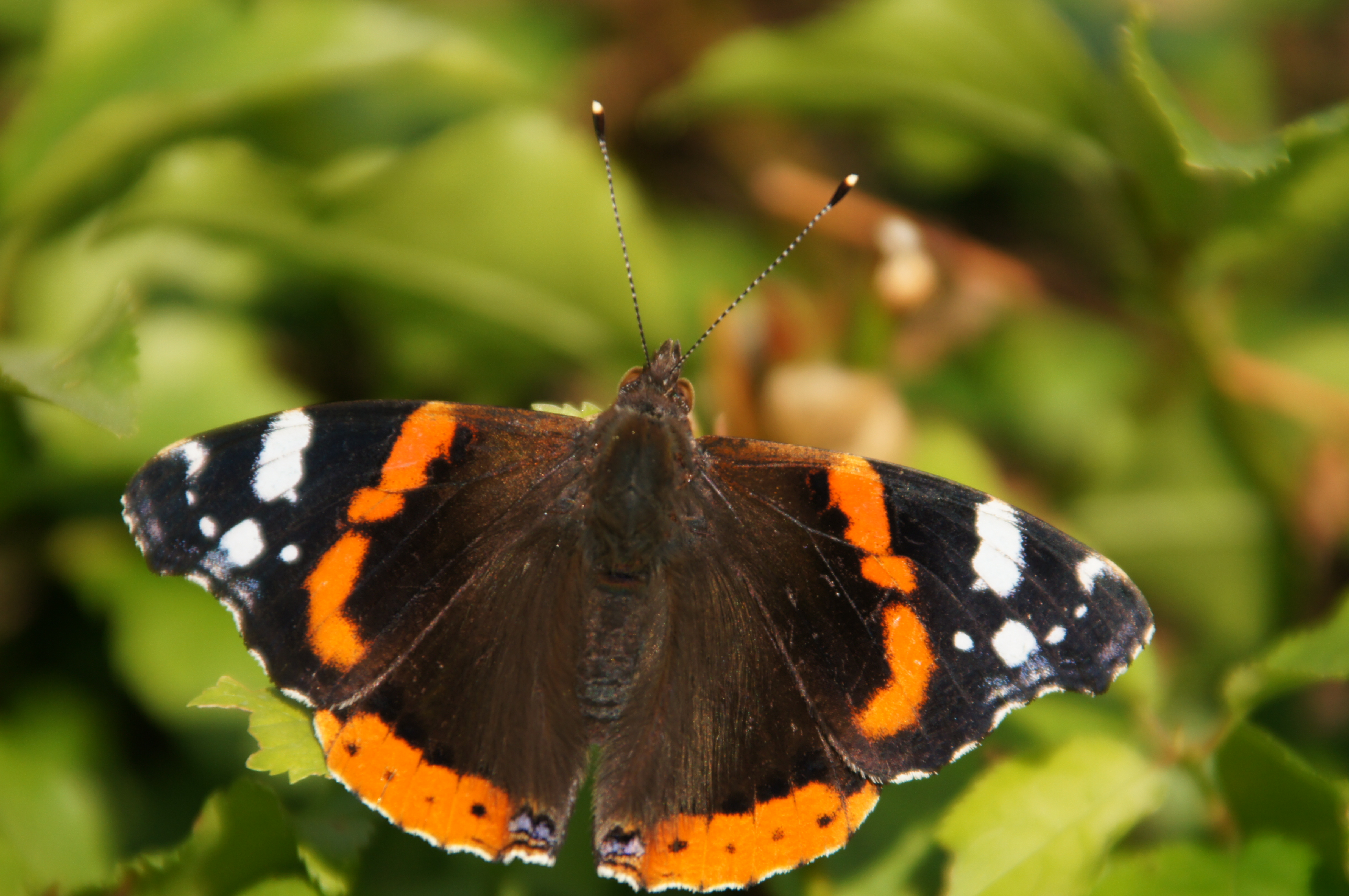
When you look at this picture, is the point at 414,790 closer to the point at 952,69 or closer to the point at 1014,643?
the point at 1014,643

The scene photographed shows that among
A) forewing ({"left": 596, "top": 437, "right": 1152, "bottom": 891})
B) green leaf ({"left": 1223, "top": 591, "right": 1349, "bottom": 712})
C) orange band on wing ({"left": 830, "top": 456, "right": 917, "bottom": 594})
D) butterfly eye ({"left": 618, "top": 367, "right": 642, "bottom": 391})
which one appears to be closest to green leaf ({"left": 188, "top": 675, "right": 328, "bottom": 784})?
forewing ({"left": 596, "top": 437, "right": 1152, "bottom": 891})

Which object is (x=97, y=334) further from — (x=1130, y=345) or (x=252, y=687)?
(x=1130, y=345)

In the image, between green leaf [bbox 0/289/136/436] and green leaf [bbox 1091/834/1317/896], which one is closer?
green leaf [bbox 0/289/136/436]

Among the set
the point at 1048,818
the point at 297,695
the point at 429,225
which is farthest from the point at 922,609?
the point at 429,225

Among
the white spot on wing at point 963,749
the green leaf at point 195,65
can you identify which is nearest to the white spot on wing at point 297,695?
the white spot on wing at point 963,749

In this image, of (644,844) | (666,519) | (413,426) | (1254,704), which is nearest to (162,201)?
(413,426)

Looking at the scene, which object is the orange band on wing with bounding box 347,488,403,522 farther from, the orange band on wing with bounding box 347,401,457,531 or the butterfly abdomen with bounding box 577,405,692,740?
the butterfly abdomen with bounding box 577,405,692,740

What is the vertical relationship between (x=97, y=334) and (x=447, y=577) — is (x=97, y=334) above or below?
above

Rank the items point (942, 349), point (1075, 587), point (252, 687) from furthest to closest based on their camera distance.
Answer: point (942, 349) < point (252, 687) < point (1075, 587)
